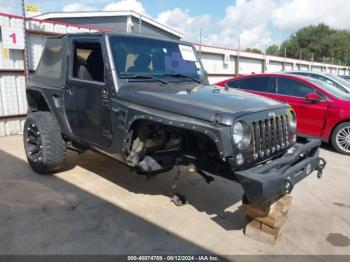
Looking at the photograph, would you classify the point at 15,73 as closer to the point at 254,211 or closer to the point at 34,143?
the point at 34,143

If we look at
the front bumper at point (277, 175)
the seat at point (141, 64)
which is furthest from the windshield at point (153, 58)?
the front bumper at point (277, 175)

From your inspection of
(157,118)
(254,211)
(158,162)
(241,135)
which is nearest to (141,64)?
(157,118)

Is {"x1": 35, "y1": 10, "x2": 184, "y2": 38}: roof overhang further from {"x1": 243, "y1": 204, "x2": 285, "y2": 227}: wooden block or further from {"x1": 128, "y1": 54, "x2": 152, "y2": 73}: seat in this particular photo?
{"x1": 243, "y1": 204, "x2": 285, "y2": 227}: wooden block

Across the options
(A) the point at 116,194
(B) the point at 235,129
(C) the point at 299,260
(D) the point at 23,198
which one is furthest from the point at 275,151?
(D) the point at 23,198

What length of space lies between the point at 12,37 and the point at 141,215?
559 centimetres

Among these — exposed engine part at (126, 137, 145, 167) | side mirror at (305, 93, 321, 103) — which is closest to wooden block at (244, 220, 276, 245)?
exposed engine part at (126, 137, 145, 167)

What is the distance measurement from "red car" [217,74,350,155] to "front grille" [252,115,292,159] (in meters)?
3.55

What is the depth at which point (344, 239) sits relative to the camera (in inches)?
140

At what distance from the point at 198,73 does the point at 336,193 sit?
2.60 meters

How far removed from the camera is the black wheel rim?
4980 mm

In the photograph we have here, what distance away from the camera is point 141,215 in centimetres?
391

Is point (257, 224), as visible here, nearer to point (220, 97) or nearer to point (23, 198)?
point (220, 97)

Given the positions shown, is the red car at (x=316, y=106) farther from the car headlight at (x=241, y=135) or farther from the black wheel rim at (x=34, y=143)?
the black wheel rim at (x=34, y=143)

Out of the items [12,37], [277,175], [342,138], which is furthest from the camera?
[12,37]
